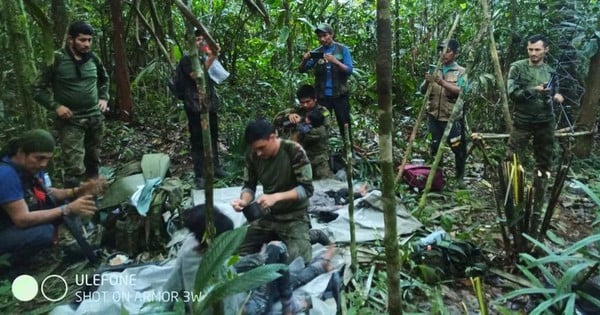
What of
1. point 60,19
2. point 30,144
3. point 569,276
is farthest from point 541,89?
point 60,19

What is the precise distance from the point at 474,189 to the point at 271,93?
3854mm

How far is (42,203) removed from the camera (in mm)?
3520

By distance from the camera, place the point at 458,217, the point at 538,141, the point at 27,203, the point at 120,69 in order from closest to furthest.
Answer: the point at 27,203, the point at 458,217, the point at 538,141, the point at 120,69

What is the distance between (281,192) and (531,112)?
315 cm

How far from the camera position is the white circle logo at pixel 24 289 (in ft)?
9.47

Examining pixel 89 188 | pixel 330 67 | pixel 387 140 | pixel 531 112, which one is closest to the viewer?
pixel 387 140

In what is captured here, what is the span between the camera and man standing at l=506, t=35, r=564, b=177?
4.91 m

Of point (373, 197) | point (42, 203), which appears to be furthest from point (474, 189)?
point (42, 203)

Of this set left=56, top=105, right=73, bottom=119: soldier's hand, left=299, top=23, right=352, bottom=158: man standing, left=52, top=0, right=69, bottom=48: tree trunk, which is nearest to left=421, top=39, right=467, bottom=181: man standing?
left=299, top=23, right=352, bottom=158: man standing

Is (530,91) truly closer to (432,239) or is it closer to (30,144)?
(432,239)

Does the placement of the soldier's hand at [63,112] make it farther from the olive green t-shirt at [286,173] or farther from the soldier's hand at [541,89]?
the soldier's hand at [541,89]

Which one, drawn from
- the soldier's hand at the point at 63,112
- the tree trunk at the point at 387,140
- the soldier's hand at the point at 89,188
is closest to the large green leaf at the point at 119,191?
the soldier's hand at the point at 89,188

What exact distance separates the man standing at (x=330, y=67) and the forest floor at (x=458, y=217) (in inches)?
34.5

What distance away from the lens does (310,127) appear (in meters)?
5.52
